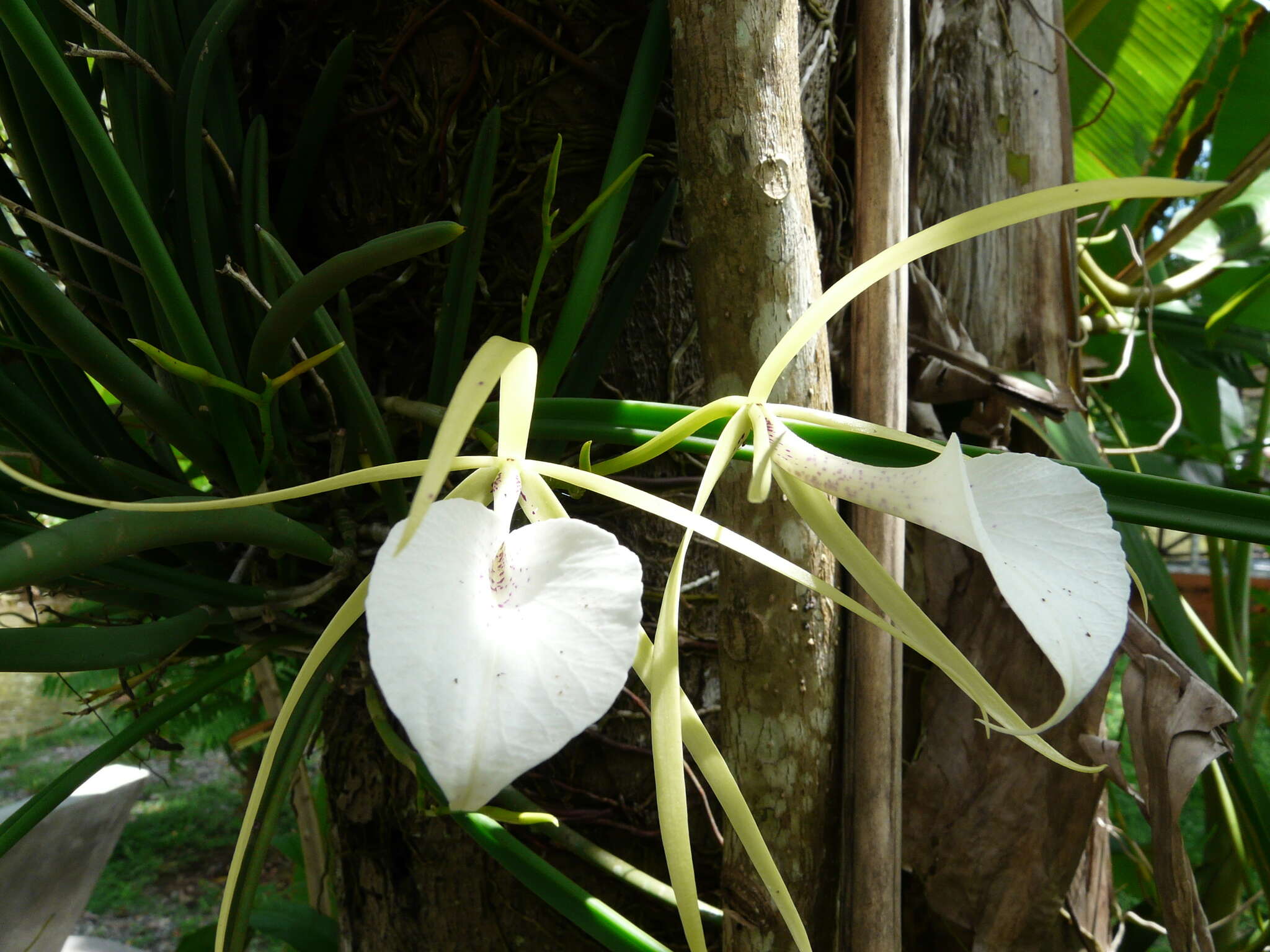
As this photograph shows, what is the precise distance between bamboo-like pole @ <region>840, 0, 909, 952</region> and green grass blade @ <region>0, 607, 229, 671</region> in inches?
15.5

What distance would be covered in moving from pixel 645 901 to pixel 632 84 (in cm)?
58

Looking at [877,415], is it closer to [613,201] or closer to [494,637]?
[613,201]

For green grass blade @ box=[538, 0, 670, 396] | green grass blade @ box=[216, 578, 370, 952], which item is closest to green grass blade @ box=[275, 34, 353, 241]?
green grass blade @ box=[538, 0, 670, 396]

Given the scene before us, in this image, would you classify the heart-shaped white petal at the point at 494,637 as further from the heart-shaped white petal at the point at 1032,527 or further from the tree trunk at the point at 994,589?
the tree trunk at the point at 994,589

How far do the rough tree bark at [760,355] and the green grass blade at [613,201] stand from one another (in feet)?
0.13

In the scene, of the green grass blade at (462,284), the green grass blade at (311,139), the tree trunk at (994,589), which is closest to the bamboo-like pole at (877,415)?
the tree trunk at (994,589)

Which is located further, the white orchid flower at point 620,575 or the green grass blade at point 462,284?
the green grass blade at point 462,284

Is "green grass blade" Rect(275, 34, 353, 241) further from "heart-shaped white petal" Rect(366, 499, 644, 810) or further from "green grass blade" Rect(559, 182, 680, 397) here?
"heart-shaped white petal" Rect(366, 499, 644, 810)

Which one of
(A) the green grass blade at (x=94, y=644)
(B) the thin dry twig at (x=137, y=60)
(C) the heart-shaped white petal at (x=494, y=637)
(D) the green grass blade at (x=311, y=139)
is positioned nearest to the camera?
→ (C) the heart-shaped white petal at (x=494, y=637)

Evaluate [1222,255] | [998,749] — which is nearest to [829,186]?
[998,749]

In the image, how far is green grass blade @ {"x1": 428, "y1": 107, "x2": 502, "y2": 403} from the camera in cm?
52

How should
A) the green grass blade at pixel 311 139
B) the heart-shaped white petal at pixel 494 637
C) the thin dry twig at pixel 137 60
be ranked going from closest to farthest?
the heart-shaped white petal at pixel 494 637 → the thin dry twig at pixel 137 60 → the green grass blade at pixel 311 139

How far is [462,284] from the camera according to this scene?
0.54 m

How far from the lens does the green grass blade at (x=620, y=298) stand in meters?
0.55
